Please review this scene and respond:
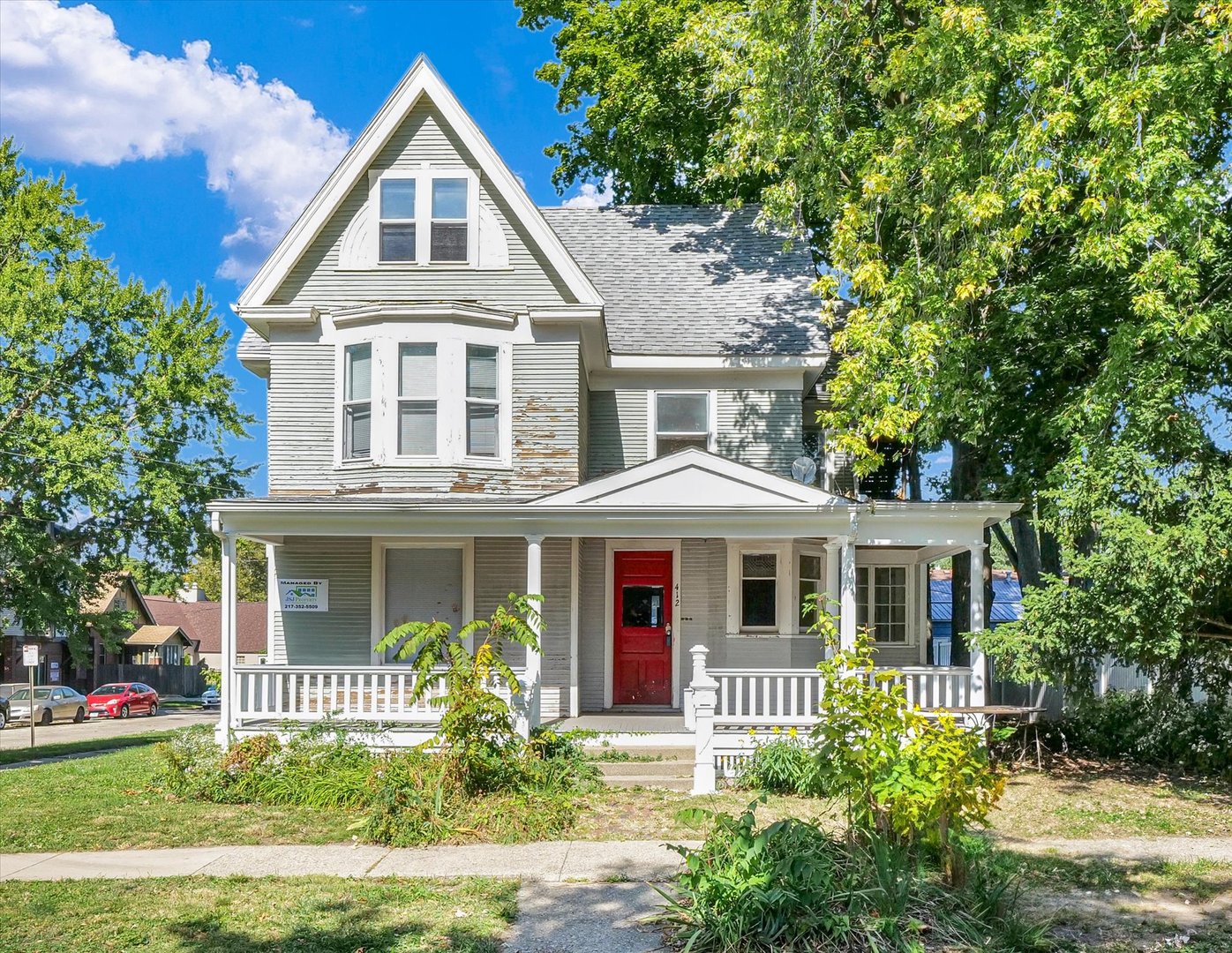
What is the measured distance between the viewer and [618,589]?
1548 cm

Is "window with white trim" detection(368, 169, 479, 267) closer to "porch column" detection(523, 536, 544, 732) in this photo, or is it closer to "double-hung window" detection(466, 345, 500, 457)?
"double-hung window" detection(466, 345, 500, 457)

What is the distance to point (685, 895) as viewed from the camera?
6934 millimetres

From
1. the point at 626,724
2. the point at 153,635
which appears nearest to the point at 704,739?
the point at 626,724

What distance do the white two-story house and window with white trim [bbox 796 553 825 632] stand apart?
4cm

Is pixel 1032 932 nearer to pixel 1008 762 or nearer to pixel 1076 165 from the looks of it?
pixel 1008 762

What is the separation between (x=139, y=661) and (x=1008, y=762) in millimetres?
60809

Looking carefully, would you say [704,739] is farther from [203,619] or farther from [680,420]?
[203,619]

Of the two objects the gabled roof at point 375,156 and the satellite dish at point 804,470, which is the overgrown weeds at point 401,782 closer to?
the satellite dish at point 804,470

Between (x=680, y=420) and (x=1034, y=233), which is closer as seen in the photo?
(x=1034, y=233)

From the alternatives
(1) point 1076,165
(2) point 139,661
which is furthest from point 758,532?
(2) point 139,661

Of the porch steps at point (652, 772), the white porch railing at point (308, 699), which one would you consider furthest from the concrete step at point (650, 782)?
the white porch railing at point (308, 699)

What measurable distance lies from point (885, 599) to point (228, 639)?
1011 cm

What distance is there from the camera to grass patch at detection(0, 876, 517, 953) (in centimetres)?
645

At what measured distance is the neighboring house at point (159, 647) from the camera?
2328 inches
